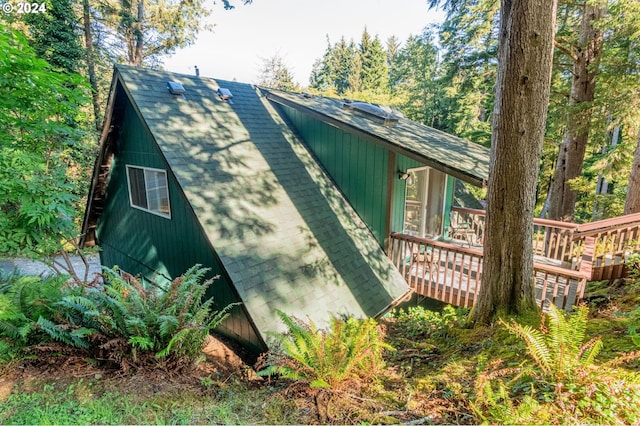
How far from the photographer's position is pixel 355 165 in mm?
6582

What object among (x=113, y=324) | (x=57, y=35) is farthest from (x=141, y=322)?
(x=57, y=35)

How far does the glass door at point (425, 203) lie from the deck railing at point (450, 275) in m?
1.32

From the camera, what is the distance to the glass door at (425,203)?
24.8 feet

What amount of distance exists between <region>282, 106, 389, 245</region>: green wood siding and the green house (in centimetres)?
3

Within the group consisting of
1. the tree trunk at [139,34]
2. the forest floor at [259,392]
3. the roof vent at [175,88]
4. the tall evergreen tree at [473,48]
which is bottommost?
the forest floor at [259,392]

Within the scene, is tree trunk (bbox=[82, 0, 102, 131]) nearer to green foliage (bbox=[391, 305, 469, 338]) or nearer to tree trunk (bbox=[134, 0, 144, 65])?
tree trunk (bbox=[134, 0, 144, 65])

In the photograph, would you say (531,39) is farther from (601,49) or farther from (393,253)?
(601,49)

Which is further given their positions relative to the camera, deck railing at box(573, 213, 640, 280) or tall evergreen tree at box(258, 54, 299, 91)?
tall evergreen tree at box(258, 54, 299, 91)

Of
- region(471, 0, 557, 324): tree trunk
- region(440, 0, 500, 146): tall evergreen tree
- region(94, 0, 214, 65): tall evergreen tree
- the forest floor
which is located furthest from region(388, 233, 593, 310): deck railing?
region(94, 0, 214, 65): tall evergreen tree

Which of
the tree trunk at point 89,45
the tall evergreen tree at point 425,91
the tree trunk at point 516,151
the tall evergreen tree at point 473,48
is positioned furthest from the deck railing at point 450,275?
the tall evergreen tree at point 425,91

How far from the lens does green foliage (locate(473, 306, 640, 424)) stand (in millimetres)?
2057

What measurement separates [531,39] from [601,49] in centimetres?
823

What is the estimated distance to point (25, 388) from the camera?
10.2 ft

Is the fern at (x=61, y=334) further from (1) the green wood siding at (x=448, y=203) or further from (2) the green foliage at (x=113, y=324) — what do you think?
(1) the green wood siding at (x=448, y=203)
